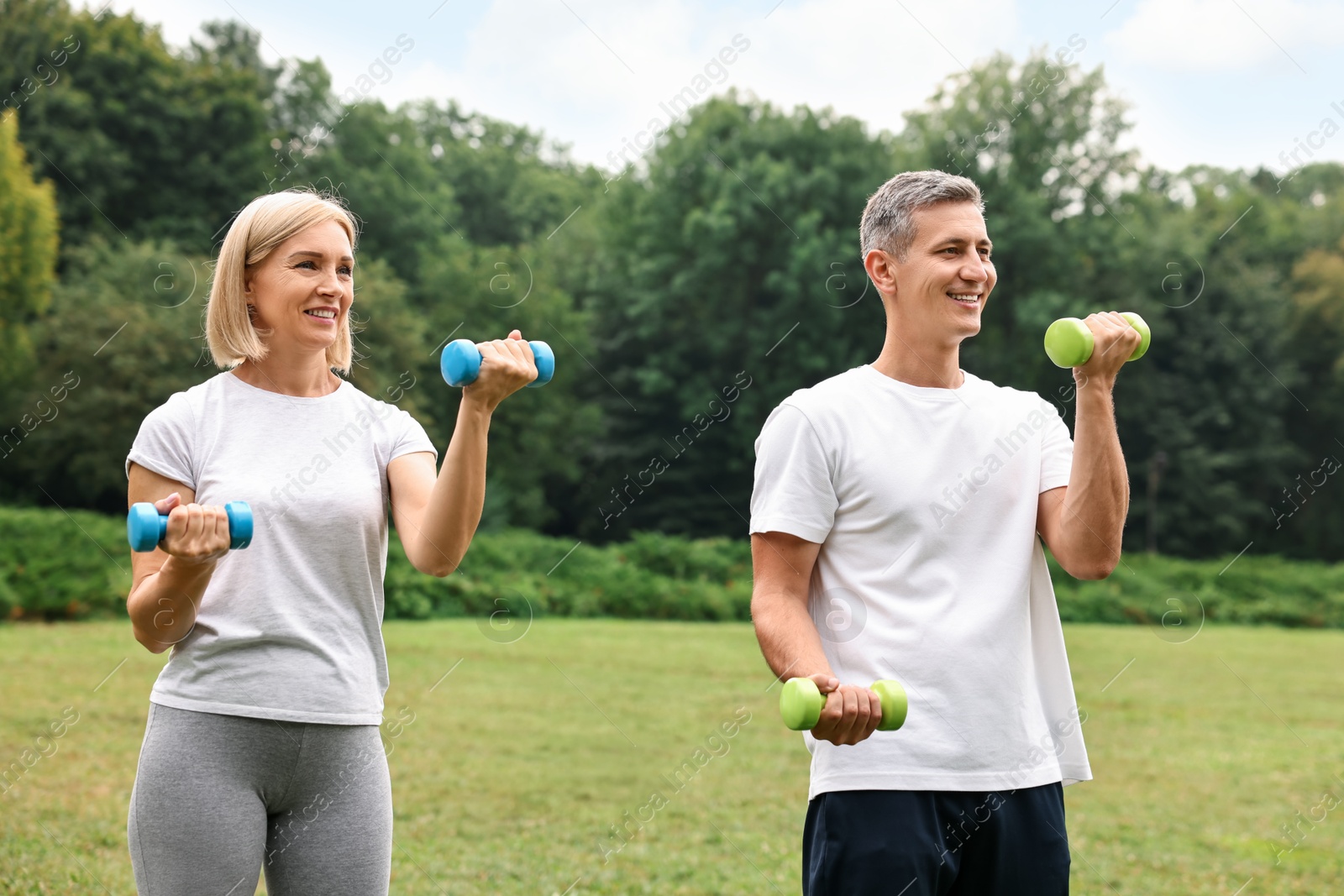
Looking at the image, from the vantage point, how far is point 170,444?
288 centimetres

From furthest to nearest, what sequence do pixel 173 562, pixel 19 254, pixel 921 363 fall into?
1. pixel 19 254
2. pixel 921 363
3. pixel 173 562

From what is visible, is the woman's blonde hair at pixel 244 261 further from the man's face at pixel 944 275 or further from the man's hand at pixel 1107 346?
the man's hand at pixel 1107 346

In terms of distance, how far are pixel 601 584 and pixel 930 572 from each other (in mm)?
20747

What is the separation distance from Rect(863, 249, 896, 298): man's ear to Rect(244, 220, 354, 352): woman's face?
4.38 ft

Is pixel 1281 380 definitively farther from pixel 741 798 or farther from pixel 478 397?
pixel 478 397

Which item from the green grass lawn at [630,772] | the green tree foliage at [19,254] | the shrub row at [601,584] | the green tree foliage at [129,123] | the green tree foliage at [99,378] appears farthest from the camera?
the green tree foliage at [129,123]

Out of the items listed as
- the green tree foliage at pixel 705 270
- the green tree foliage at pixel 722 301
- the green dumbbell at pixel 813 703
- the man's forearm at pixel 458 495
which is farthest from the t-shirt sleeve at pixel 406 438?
the green tree foliage at pixel 722 301

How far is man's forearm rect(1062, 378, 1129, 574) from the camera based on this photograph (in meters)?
2.98

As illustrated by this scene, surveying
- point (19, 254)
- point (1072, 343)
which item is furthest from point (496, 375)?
point (19, 254)

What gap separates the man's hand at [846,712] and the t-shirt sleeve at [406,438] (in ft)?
3.67

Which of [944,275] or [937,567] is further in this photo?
[944,275]

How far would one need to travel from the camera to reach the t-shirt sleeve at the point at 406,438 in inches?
121

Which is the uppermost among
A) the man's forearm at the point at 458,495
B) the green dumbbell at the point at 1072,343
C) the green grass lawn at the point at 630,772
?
the green dumbbell at the point at 1072,343

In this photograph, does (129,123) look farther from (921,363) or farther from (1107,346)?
(1107,346)
